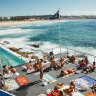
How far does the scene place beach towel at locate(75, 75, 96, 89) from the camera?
10.4 metres

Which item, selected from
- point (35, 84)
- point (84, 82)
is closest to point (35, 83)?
point (35, 84)

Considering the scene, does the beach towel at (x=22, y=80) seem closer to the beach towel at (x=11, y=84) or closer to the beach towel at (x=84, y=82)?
the beach towel at (x=11, y=84)

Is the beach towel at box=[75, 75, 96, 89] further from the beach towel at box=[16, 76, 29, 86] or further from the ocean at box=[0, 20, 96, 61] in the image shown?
the ocean at box=[0, 20, 96, 61]

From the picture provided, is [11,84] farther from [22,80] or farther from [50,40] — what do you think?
[50,40]

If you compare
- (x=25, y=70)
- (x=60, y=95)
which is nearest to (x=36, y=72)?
(x=25, y=70)

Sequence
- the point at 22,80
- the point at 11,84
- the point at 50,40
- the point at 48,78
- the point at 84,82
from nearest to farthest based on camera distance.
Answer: the point at 84,82 → the point at 11,84 → the point at 22,80 → the point at 48,78 → the point at 50,40

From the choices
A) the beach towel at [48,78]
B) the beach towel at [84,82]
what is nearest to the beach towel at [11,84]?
the beach towel at [48,78]

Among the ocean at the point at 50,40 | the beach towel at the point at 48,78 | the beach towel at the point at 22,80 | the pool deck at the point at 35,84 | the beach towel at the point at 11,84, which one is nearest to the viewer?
the pool deck at the point at 35,84

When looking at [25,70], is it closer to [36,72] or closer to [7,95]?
[36,72]

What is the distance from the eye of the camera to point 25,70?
538 inches

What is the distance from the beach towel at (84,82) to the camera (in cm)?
1044

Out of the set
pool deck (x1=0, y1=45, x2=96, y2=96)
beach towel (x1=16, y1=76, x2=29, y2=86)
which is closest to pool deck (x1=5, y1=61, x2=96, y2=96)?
pool deck (x1=0, y1=45, x2=96, y2=96)

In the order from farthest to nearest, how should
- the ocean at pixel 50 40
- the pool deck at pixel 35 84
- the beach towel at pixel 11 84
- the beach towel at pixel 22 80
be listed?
the ocean at pixel 50 40 → the beach towel at pixel 22 80 → the beach towel at pixel 11 84 → the pool deck at pixel 35 84

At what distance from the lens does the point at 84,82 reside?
10.9 metres
